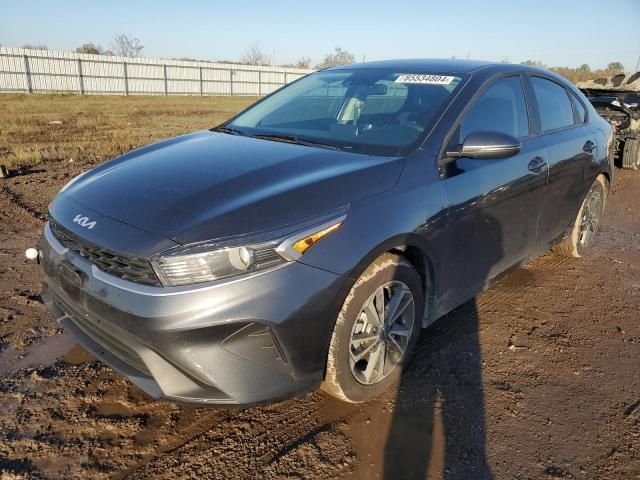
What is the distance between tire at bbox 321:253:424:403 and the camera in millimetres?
2320

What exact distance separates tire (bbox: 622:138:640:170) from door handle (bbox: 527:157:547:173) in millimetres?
7551

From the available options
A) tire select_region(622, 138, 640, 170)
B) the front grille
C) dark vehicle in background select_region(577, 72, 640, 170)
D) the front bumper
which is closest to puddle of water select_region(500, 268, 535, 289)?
the front bumper

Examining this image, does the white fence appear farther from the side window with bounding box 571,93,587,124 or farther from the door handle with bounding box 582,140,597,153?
the door handle with bounding box 582,140,597,153

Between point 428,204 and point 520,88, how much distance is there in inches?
63.3

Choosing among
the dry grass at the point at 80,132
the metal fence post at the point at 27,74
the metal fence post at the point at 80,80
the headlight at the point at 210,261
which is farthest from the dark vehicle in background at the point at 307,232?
the metal fence post at the point at 80,80

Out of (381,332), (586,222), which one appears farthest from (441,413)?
(586,222)

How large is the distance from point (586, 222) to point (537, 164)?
5.50ft

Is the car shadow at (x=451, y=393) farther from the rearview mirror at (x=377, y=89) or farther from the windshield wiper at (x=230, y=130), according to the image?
the windshield wiper at (x=230, y=130)

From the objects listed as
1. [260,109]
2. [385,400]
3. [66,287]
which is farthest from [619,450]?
[260,109]

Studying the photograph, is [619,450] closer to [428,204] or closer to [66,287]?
[428,204]

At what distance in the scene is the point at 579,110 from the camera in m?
4.39

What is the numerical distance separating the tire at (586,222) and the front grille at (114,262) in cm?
384

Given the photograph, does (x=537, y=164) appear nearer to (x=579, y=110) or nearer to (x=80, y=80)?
(x=579, y=110)

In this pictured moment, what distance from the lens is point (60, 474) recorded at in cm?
212
